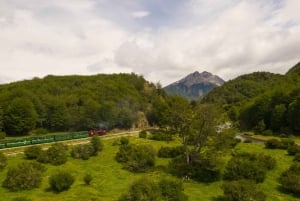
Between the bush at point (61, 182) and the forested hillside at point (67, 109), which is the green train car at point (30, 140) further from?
the bush at point (61, 182)

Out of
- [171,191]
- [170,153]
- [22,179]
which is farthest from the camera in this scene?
[170,153]

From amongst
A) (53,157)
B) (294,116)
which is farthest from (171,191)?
(294,116)

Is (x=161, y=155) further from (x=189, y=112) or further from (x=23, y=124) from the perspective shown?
(x=23, y=124)

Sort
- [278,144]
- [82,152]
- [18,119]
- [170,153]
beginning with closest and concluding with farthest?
[82,152]
[170,153]
[278,144]
[18,119]

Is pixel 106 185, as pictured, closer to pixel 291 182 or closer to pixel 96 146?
pixel 96 146

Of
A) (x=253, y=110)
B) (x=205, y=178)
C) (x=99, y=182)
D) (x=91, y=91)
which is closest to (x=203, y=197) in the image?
(x=205, y=178)

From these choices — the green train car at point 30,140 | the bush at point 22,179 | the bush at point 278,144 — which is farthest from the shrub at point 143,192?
the green train car at point 30,140

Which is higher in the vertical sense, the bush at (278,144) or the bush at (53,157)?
the bush at (53,157)

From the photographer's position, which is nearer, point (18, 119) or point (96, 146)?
point (96, 146)
